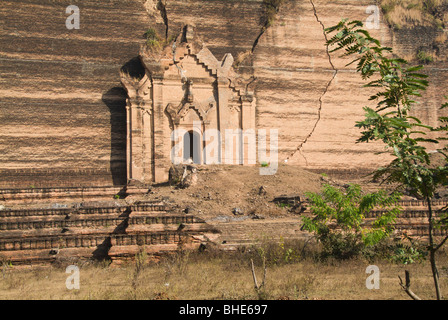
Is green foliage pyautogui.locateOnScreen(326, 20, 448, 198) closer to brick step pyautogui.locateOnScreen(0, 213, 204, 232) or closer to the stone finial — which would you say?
brick step pyautogui.locateOnScreen(0, 213, 204, 232)

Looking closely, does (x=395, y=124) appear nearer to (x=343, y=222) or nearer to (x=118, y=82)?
(x=343, y=222)

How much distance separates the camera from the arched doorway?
20.3 meters

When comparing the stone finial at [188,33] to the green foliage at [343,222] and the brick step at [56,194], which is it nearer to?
the brick step at [56,194]

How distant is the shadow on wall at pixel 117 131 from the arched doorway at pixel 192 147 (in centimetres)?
282

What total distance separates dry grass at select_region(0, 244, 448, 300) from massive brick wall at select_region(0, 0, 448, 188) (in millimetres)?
11601

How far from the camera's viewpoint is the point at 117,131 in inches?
805

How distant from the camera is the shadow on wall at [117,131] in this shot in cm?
2008

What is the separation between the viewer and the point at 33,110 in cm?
1964

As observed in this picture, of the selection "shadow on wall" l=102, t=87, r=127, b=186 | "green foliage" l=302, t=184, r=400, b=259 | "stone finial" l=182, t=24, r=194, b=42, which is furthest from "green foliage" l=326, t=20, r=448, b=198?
"shadow on wall" l=102, t=87, r=127, b=186
